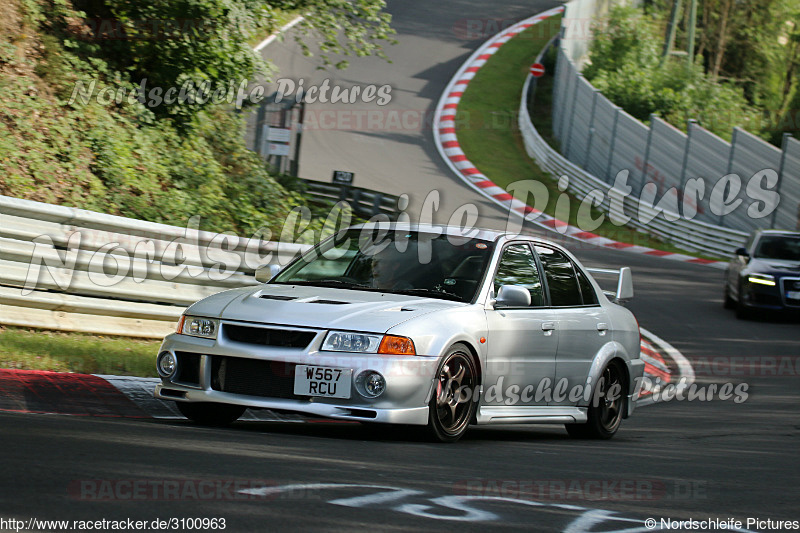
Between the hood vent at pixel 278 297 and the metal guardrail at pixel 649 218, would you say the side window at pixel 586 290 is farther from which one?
the metal guardrail at pixel 649 218

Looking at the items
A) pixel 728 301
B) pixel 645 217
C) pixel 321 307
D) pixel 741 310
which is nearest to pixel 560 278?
pixel 321 307

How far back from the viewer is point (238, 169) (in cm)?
1638

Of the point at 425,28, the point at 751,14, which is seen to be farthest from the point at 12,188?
the point at 751,14

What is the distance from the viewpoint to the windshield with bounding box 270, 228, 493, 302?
8.09 metres

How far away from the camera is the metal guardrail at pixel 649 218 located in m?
28.5

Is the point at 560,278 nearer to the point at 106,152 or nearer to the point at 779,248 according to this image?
the point at 106,152

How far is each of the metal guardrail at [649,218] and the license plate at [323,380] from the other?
74.3 ft

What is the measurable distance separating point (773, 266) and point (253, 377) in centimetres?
1438

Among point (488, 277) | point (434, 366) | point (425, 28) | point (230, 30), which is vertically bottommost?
point (434, 366)

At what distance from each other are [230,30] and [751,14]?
39731 mm

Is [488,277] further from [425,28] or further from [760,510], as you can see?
[425,28]

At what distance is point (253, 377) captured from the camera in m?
7.20

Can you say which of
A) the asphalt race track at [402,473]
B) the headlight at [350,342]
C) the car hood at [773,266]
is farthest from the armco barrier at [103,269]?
the car hood at [773,266]

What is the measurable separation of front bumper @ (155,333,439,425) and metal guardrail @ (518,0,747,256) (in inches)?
882
